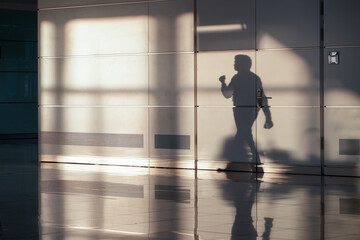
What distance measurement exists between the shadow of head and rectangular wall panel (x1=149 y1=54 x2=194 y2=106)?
96cm

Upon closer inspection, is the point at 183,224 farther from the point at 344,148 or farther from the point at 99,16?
the point at 99,16

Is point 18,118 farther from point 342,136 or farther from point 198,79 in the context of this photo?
point 342,136

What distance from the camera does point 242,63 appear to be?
47.6ft

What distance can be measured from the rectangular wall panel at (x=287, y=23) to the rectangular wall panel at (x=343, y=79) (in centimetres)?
49

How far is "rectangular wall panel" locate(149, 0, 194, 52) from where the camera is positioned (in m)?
15.0

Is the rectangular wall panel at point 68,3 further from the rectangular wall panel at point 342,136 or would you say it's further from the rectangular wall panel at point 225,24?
the rectangular wall panel at point 342,136

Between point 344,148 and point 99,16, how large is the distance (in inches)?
233

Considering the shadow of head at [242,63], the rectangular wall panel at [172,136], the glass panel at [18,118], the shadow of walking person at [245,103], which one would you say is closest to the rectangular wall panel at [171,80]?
the rectangular wall panel at [172,136]

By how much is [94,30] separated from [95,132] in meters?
2.16

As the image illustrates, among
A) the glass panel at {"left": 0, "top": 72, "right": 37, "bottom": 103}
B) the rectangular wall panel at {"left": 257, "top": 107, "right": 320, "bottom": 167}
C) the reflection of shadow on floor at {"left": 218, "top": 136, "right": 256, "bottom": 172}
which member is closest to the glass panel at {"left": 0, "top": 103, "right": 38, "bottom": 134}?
the glass panel at {"left": 0, "top": 72, "right": 37, "bottom": 103}

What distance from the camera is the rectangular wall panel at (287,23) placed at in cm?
1378

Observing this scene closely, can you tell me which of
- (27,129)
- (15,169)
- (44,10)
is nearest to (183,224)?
(15,169)

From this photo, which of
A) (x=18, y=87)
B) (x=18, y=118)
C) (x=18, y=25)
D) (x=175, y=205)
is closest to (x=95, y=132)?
(x=175, y=205)

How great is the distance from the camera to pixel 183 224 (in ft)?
27.3
